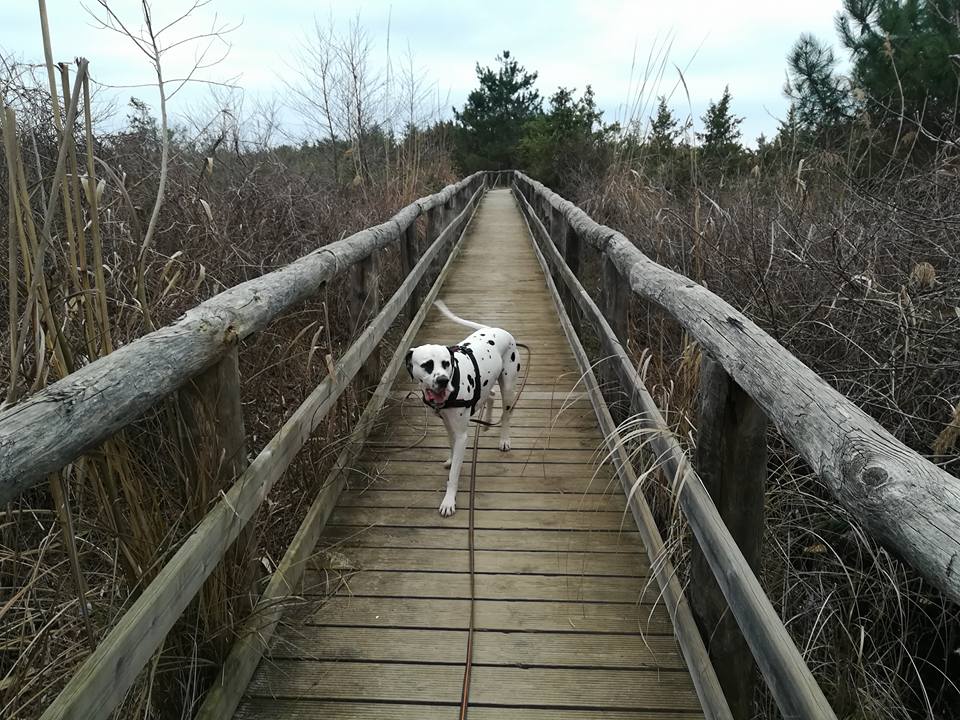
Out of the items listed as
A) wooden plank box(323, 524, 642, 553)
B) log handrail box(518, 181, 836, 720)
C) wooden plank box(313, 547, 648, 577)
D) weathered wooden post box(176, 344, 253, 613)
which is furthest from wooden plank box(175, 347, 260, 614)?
log handrail box(518, 181, 836, 720)

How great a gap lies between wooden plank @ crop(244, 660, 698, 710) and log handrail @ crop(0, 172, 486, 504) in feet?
3.62

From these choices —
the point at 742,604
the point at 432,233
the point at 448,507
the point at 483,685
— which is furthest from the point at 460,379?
the point at 432,233

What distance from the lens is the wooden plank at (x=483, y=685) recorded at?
2.23m

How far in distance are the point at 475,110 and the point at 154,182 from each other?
41.8 metres

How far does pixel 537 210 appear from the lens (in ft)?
42.4

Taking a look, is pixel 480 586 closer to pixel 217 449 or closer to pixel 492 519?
pixel 492 519

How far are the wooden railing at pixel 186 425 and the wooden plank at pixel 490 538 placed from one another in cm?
17

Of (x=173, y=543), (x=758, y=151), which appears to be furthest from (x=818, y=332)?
(x=758, y=151)

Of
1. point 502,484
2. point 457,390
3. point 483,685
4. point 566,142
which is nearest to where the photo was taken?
point 483,685

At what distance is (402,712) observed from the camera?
2182mm

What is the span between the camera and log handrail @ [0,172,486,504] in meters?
1.16

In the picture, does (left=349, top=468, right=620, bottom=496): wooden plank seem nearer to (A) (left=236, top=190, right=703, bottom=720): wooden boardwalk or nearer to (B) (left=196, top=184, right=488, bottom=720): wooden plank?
(A) (left=236, top=190, right=703, bottom=720): wooden boardwalk

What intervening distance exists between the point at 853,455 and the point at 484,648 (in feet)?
5.33

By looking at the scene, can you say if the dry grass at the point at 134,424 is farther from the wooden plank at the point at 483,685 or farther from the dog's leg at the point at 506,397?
the dog's leg at the point at 506,397
